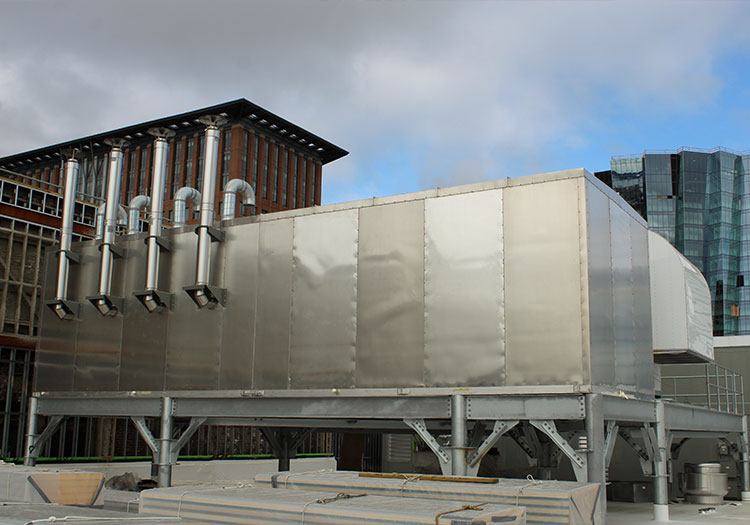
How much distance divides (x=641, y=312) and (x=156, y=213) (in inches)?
529

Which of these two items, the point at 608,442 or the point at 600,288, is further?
the point at 600,288

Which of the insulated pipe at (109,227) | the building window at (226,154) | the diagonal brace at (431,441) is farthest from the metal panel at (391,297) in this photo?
the building window at (226,154)

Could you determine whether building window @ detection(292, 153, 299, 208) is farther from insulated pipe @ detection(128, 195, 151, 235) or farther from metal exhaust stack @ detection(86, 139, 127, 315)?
metal exhaust stack @ detection(86, 139, 127, 315)

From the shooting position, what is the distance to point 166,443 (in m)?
20.3

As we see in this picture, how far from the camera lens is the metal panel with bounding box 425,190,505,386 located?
53.7 ft

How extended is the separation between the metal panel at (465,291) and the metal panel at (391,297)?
10.9 inches

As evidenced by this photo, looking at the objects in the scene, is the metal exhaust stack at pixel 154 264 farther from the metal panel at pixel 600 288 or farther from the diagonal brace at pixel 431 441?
the metal panel at pixel 600 288

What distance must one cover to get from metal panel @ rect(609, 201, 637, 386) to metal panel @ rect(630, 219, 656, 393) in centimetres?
31

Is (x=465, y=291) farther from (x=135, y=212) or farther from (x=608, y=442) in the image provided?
(x=135, y=212)

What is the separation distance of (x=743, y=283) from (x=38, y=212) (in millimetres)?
128867

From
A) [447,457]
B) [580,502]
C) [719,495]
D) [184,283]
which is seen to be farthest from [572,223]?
[719,495]

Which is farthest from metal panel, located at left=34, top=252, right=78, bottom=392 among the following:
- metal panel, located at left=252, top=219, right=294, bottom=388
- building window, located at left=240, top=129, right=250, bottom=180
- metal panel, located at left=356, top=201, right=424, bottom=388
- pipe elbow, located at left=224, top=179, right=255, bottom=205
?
building window, located at left=240, top=129, right=250, bottom=180

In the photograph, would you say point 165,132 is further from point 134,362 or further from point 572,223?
point 572,223

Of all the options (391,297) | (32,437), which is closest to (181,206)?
(32,437)
